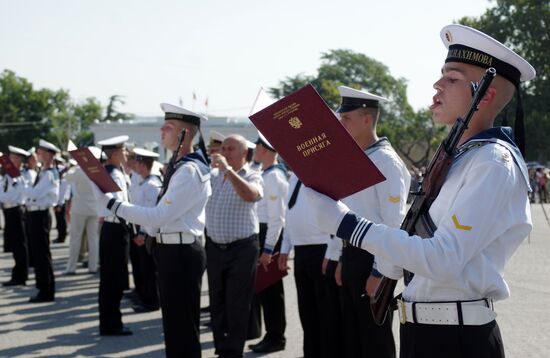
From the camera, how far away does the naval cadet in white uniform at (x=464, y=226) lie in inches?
111

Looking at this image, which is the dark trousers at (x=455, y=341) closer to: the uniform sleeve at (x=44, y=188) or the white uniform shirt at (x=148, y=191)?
the white uniform shirt at (x=148, y=191)

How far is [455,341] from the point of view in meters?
3.09

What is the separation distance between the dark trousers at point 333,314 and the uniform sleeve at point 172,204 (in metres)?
1.26

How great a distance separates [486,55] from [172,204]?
11.5 feet

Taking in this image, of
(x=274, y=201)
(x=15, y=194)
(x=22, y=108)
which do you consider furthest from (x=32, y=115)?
(x=274, y=201)

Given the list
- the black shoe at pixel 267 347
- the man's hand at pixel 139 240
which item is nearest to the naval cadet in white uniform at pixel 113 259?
the man's hand at pixel 139 240

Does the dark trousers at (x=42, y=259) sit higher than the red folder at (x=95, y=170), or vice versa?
the red folder at (x=95, y=170)

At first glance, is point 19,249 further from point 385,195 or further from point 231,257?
point 385,195

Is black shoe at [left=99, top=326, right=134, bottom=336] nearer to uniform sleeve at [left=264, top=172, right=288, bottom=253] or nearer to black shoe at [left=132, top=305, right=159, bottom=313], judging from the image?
black shoe at [left=132, top=305, right=159, bottom=313]

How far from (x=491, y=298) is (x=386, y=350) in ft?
7.09

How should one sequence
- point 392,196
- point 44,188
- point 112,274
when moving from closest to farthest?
point 392,196 → point 112,274 → point 44,188

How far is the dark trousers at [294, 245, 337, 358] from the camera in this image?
697 centimetres

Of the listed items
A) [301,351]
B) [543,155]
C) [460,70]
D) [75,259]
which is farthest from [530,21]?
[460,70]

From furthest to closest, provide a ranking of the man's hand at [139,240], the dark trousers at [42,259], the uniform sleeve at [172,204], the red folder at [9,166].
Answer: the red folder at [9,166]
the dark trousers at [42,259]
the man's hand at [139,240]
the uniform sleeve at [172,204]
